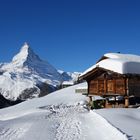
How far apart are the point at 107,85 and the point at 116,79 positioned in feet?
5.29

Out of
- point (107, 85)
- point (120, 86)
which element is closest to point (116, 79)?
point (120, 86)

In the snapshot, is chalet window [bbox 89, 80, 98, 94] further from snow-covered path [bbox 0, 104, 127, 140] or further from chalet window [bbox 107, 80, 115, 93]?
snow-covered path [bbox 0, 104, 127, 140]

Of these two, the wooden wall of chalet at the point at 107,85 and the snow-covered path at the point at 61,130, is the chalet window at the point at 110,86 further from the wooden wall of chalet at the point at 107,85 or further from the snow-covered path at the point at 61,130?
the snow-covered path at the point at 61,130

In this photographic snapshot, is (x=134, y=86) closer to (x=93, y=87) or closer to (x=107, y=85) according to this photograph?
(x=107, y=85)

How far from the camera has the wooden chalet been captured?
3020 centimetres

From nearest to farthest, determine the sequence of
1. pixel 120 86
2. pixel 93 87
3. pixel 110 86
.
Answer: pixel 120 86 < pixel 110 86 < pixel 93 87

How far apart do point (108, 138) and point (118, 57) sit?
63.2 ft

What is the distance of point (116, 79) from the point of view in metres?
32.2

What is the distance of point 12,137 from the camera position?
687 inches

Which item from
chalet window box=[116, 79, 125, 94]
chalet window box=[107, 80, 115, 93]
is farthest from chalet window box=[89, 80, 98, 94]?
chalet window box=[116, 79, 125, 94]

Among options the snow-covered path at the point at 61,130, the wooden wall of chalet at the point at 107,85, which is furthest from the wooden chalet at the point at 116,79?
the snow-covered path at the point at 61,130

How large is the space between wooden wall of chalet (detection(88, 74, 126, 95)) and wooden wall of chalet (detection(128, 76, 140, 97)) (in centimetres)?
54

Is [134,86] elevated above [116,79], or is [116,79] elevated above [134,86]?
[116,79]

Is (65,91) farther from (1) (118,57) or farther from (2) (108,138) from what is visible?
(2) (108,138)
